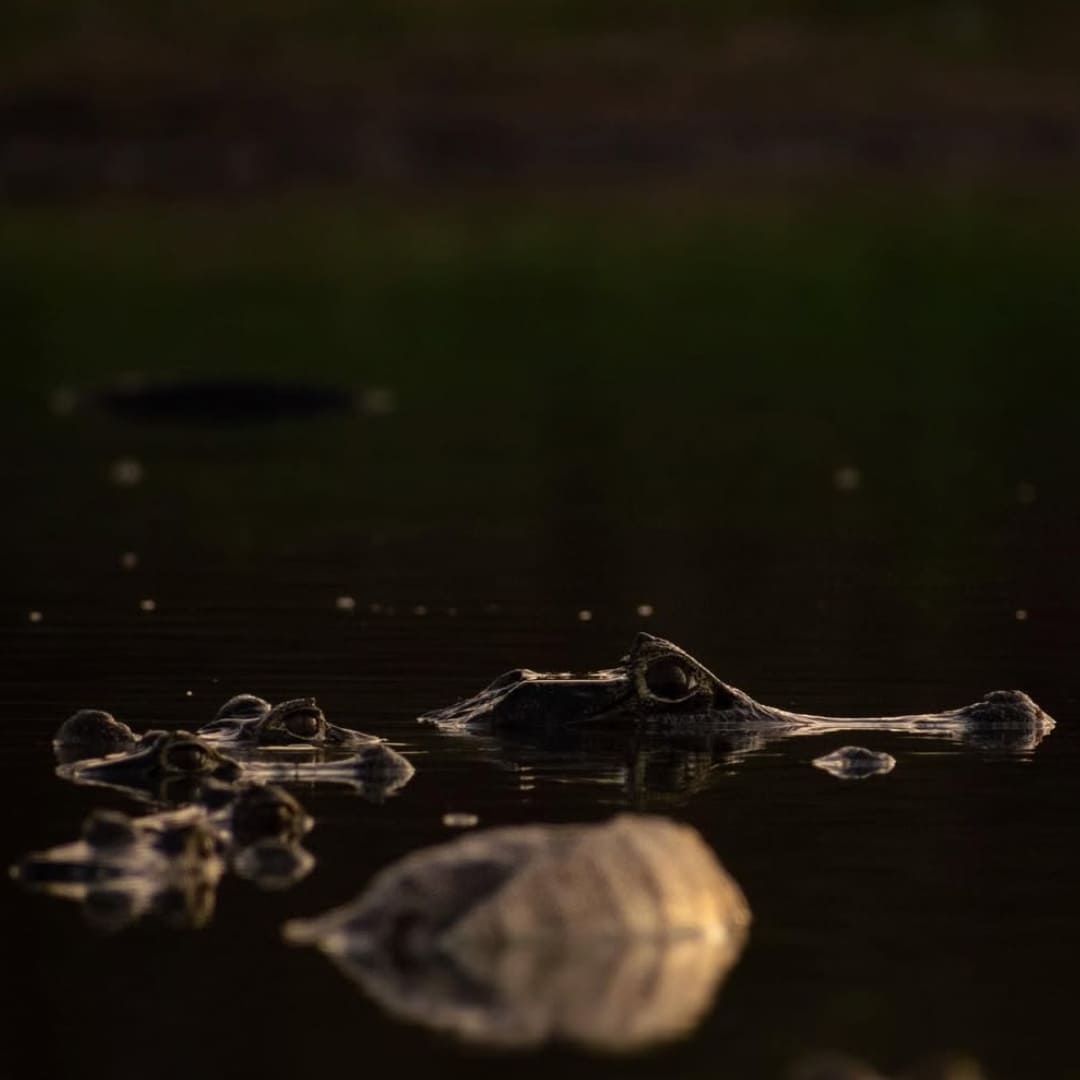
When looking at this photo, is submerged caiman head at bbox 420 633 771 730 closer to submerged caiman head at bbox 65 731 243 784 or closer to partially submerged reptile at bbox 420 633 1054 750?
partially submerged reptile at bbox 420 633 1054 750

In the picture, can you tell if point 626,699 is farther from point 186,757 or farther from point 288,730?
point 186,757

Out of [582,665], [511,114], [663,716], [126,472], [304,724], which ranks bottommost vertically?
[126,472]

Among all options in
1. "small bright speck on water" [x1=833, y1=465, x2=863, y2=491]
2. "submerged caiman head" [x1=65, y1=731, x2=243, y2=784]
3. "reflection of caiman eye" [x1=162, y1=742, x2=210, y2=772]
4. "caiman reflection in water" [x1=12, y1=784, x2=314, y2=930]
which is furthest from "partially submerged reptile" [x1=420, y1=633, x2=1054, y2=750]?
"small bright speck on water" [x1=833, y1=465, x2=863, y2=491]

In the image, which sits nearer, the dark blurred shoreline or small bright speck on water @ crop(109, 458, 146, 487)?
small bright speck on water @ crop(109, 458, 146, 487)

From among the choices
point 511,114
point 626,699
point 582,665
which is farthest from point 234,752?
point 511,114

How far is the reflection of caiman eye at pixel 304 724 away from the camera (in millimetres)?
16594

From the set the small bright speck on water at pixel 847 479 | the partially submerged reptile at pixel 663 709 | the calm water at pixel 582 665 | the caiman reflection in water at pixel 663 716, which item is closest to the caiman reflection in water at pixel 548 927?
the calm water at pixel 582 665

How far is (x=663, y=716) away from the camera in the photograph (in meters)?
17.5

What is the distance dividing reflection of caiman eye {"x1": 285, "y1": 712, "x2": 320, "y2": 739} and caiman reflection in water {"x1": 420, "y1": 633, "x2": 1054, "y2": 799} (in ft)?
3.22

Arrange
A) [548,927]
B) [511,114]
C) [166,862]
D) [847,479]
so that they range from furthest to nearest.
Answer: [511,114], [847,479], [166,862], [548,927]

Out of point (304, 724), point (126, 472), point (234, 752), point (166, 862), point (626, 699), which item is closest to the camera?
point (166, 862)

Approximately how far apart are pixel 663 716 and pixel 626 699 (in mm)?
199

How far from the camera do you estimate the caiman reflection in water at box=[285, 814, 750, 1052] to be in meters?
11.9

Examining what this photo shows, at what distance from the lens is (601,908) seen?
1234 centimetres
